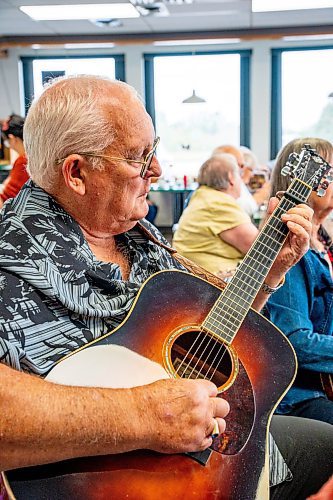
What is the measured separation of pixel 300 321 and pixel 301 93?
729 cm

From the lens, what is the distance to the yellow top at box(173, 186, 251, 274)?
2791mm

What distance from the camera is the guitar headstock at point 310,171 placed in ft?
4.36

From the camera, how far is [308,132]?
8.35m

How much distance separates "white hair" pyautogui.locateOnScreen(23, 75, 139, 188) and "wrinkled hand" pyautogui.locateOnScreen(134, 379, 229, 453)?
18.5 inches

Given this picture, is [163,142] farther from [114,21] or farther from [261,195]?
[261,195]

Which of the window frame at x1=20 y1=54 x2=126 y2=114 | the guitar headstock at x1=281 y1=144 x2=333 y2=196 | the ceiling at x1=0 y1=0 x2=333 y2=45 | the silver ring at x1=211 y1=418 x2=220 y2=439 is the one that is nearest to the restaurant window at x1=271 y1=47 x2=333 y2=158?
the ceiling at x1=0 y1=0 x2=333 y2=45

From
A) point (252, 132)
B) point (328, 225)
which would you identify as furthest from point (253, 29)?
point (328, 225)

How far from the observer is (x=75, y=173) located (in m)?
1.13

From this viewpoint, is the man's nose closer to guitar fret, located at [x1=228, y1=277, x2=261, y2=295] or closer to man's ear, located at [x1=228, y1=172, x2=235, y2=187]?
guitar fret, located at [x1=228, y1=277, x2=261, y2=295]

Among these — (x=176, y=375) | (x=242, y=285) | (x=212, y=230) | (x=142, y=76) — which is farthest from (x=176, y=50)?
(x=176, y=375)

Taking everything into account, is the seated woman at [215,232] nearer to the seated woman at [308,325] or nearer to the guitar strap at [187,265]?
the seated woman at [308,325]

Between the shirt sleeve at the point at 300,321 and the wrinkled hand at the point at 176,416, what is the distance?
1.97ft

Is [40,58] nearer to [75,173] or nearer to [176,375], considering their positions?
[75,173]

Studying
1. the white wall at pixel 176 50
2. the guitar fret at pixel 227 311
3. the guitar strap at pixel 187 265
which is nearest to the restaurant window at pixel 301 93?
the white wall at pixel 176 50
